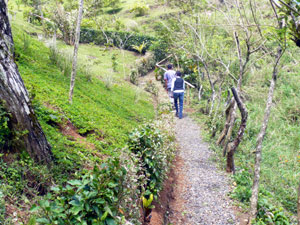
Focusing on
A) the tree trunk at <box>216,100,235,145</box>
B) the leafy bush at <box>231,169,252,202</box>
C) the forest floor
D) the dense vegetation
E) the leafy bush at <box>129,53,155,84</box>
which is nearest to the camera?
the dense vegetation

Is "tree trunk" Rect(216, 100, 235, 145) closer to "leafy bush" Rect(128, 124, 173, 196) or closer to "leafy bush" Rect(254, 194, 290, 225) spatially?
"leafy bush" Rect(254, 194, 290, 225)

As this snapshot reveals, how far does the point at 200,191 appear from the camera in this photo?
5664mm

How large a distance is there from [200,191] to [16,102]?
4126 mm

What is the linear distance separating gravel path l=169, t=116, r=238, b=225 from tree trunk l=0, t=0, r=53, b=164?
Result: 8.98 ft

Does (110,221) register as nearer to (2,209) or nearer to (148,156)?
(2,209)

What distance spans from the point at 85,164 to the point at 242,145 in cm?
694

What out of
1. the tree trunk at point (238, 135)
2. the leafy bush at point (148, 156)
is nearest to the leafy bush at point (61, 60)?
the leafy bush at point (148, 156)

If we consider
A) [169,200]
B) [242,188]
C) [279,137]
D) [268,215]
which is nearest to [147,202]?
[169,200]

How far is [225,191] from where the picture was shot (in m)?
5.54

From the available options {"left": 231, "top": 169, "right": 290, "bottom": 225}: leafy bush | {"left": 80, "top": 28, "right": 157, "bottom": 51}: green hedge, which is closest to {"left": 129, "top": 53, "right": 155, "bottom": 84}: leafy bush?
{"left": 80, "top": 28, "right": 157, "bottom": 51}: green hedge

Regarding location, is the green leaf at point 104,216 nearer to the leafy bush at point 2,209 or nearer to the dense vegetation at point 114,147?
the dense vegetation at point 114,147

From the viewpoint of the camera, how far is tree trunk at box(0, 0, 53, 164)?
10.00 ft

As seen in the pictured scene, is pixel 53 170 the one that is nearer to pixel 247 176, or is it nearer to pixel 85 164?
pixel 85 164

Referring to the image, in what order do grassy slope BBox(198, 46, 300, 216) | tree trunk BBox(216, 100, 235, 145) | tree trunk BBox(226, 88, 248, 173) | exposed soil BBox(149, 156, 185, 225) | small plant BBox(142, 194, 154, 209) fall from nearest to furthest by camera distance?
1. small plant BBox(142, 194, 154, 209)
2. exposed soil BBox(149, 156, 185, 225)
3. tree trunk BBox(226, 88, 248, 173)
4. grassy slope BBox(198, 46, 300, 216)
5. tree trunk BBox(216, 100, 235, 145)
